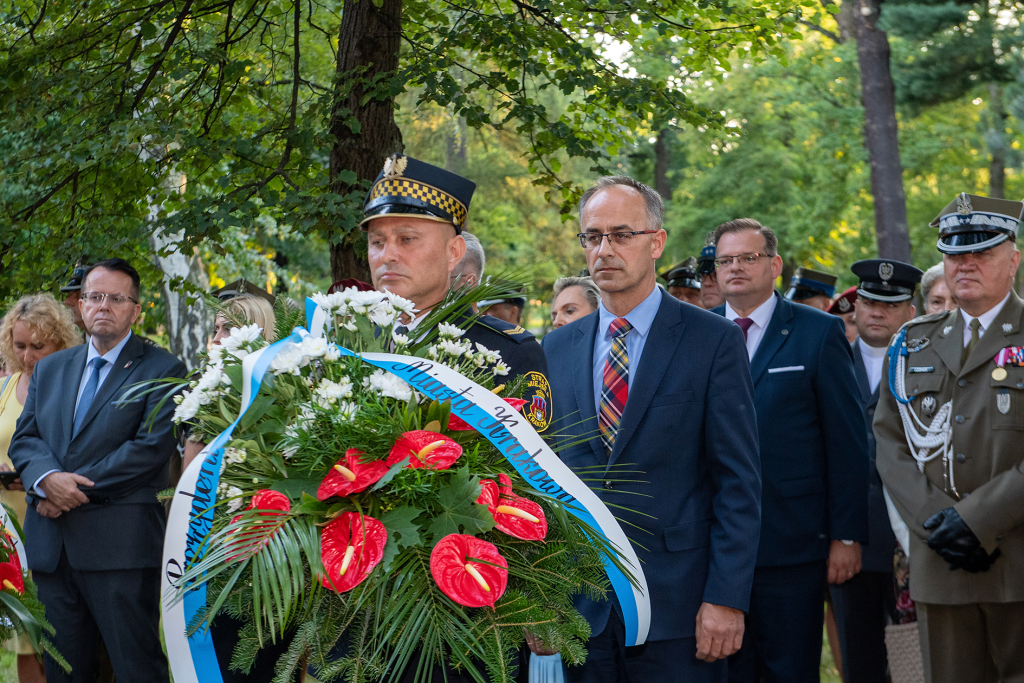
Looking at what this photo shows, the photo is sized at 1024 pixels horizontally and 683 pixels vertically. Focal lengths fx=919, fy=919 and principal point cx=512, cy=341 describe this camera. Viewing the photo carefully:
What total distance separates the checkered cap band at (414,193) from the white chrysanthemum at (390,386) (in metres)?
0.91

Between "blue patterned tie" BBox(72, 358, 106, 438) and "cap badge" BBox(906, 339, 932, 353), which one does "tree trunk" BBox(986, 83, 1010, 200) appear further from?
"blue patterned tie" BBox(72, 358, 106, 438)

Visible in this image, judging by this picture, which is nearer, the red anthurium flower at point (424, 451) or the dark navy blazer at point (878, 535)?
the red anthurium flower at point (424, 451)

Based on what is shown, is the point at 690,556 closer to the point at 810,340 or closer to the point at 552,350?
the point at 552,350

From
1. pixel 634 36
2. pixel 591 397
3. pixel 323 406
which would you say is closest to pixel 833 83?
pixel 634 36

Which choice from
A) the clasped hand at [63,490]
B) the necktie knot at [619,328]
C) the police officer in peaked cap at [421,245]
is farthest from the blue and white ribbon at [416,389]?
the clasped hand at [63,490]

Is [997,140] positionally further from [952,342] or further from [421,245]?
[421,245]

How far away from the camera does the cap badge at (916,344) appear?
3764mm

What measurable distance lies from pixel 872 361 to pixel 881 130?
25.6 feet

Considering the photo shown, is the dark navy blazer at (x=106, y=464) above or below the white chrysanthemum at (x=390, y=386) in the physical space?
below

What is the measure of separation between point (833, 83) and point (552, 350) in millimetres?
18108

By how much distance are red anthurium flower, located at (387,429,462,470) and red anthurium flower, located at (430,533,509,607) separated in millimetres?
141

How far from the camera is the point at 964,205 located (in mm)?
3594

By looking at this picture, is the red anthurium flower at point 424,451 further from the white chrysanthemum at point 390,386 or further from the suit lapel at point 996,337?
the suit lapel at point 996,337

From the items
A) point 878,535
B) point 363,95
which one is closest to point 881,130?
point 878,535
